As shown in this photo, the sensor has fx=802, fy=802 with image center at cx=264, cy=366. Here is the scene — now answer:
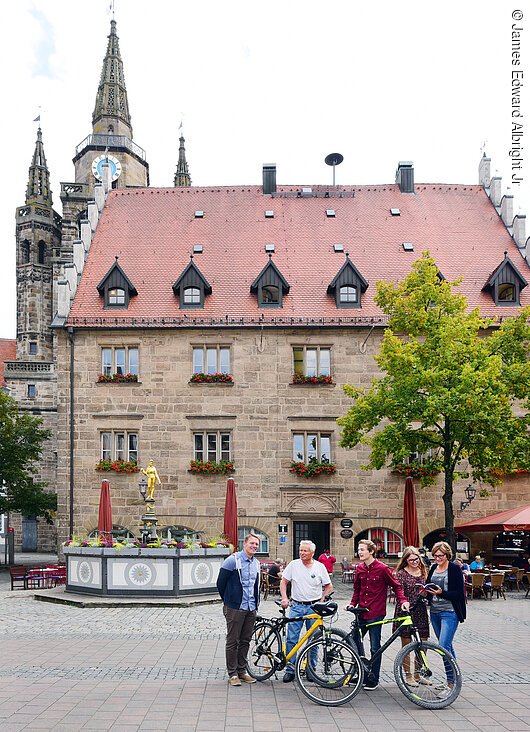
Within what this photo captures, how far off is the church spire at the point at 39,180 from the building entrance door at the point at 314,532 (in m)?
38.2

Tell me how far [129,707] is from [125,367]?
21.6 meters

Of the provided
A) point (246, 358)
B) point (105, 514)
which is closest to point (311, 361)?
point (246, 358)

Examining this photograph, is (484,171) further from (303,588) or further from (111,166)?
(303,588)

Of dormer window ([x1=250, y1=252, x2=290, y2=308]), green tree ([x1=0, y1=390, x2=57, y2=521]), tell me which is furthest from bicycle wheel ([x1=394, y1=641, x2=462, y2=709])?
green tree ([x1=0, y1=390, x2=57, y2=521])

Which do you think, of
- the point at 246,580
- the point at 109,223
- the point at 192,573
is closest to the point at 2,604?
the point at 192,573

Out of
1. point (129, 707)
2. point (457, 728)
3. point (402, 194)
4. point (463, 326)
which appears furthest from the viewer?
point (402, 194)

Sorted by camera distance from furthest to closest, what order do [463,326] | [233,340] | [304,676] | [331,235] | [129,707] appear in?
[331,235] → [233,340] → [463,326] → [304,676] → [129,707]

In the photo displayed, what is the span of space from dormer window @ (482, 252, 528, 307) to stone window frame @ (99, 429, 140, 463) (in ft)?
47.1

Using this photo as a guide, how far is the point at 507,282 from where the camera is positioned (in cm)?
3011

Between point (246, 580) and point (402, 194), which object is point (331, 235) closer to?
point (402, 194)

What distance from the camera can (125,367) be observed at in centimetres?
2934

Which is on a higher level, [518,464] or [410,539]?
[518,464]

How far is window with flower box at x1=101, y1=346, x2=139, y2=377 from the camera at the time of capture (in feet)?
96.2

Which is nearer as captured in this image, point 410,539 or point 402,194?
point 410,539
